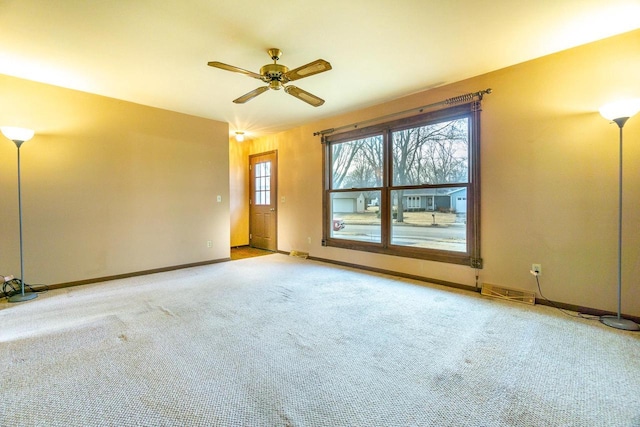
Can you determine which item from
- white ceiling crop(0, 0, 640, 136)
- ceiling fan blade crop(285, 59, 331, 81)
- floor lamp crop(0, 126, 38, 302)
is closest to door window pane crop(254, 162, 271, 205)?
white ceiling crop(0, 0, 640, 136)

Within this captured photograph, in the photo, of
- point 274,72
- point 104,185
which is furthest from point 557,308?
point 104,185

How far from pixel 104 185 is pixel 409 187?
4.41m

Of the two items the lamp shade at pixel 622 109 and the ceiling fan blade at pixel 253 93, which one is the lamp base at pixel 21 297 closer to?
the ceiling fan blade at pixel 253 93

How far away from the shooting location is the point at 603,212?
2584mm

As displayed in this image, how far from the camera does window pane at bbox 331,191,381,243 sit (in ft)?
14.5

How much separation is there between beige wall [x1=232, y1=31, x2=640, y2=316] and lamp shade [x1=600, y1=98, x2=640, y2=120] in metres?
0.35

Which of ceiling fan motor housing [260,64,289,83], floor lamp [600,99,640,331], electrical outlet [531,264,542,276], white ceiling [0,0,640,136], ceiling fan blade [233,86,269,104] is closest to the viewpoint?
white ceiling [0,0,640,136]

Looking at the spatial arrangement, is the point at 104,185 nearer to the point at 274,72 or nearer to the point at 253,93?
the point at 253,93

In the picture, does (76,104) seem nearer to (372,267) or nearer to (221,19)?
(221,19)

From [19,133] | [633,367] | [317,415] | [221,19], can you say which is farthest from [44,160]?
[633,367]

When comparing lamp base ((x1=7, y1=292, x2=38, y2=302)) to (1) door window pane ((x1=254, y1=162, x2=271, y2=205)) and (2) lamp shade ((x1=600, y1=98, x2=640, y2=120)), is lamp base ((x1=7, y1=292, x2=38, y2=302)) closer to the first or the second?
(1) door window pane ((x1=254, y1=162, x2=271, y2=205))

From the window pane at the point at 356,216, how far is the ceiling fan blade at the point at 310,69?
2.35m

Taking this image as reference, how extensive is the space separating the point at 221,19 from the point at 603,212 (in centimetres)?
393

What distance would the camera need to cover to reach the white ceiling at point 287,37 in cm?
211
